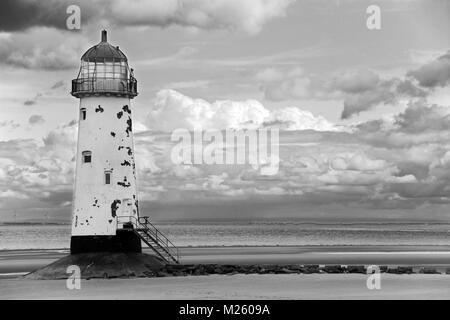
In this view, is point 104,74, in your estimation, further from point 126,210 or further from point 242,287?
point 242,287

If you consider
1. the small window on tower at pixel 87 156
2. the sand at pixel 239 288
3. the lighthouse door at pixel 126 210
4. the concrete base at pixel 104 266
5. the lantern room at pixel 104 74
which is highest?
the lantern room at pixel 104 74

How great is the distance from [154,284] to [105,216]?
3.70 m

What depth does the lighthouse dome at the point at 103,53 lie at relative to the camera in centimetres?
3703

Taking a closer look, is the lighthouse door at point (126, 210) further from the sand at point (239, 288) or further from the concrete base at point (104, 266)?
the sand at point (239, 288)

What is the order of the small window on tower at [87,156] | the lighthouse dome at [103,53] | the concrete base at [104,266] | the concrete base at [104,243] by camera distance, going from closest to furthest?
1. the concrete base at [104,266]
2. the concrete base at [104,243]
3. the small window on tower at [87,156]
4. the lighthouse dome at [103,53]

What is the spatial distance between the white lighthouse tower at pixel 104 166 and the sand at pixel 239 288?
1.93 metres

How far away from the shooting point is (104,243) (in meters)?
36.2

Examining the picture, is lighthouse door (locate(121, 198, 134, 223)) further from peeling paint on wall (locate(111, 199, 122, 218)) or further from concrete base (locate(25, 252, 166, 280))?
concrete base (locate(25, 252, 166, 280))

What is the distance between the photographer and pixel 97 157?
36.3m

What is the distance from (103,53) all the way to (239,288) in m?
10.9

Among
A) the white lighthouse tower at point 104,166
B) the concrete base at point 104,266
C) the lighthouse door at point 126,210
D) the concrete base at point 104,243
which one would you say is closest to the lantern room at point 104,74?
the white lighthouse tower at point 104,166
